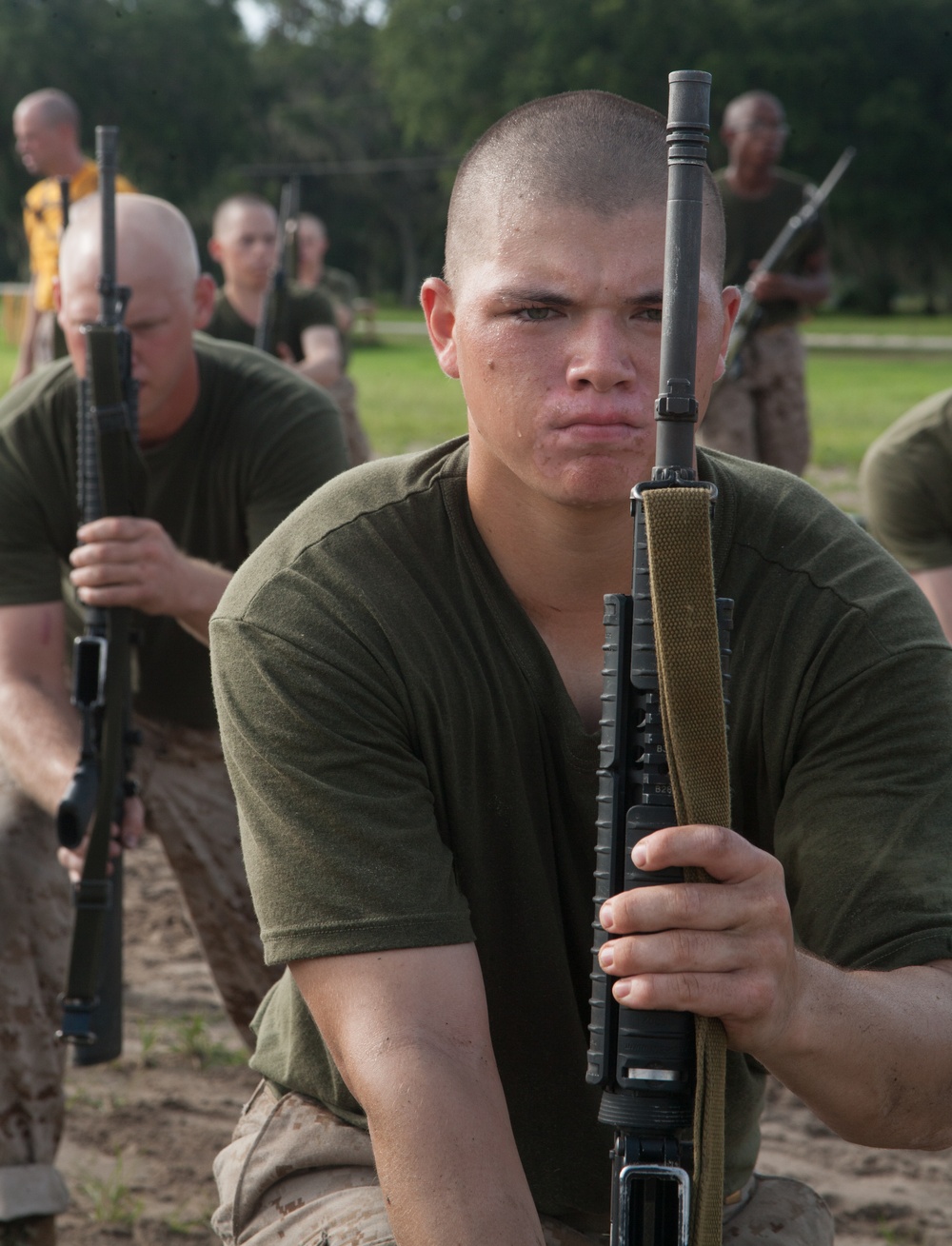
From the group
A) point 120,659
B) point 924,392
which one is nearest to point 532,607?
point 120,659

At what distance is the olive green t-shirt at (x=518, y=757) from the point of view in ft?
6.52

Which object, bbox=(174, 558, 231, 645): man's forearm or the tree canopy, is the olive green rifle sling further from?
the tree canopy

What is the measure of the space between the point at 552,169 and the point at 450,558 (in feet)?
1.71

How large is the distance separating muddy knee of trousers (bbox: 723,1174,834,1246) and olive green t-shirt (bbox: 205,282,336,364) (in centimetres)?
663

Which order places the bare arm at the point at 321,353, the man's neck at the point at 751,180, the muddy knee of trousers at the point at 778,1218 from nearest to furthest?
the muddy knee of trousers at the point at 778,1218, the bare arm at the point at 321,353, the man's neck at the point at 751,180

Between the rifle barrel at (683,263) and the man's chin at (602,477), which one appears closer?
the rifle barrel at (683,263)

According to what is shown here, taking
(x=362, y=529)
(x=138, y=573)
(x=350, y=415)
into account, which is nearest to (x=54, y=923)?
(x=138, y=573)

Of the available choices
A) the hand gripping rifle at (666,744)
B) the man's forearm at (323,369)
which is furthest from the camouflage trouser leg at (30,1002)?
the man's forearm at (323,369)

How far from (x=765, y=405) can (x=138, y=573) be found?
572cm

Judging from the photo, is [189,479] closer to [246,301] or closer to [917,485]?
[917,485]

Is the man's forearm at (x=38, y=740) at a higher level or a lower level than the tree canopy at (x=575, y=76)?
lower

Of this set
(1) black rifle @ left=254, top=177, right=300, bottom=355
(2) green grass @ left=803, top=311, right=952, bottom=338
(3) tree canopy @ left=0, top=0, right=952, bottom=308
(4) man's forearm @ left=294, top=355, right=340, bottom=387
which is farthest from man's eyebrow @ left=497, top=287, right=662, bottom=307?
(3) tree canopy @ left=0, top=0, right=952, bottom=308

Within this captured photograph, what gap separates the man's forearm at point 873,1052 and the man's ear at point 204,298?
9.13ft

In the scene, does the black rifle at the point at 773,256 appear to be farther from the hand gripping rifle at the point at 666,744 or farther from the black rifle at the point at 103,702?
the hand gripping rifle at the point at 666,744
